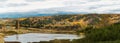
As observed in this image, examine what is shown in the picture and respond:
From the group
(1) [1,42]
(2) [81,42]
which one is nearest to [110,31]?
(2) [81,42]

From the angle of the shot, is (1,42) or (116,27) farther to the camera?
(1,42)

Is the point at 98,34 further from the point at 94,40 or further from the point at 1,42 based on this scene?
the point at 1,42

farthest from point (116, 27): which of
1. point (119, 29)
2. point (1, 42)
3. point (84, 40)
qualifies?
point (1, 42)

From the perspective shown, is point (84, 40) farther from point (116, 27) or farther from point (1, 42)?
point (1, 42)

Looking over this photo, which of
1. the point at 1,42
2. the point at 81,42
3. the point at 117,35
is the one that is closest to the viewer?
the point at 117,35

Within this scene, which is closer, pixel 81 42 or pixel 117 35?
pixel 117 35

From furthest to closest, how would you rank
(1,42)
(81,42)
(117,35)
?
(1,42) < (81,42) < (117,35)

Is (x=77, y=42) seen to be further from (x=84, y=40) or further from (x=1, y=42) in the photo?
(x=1, y=42)

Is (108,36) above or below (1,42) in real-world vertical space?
above
